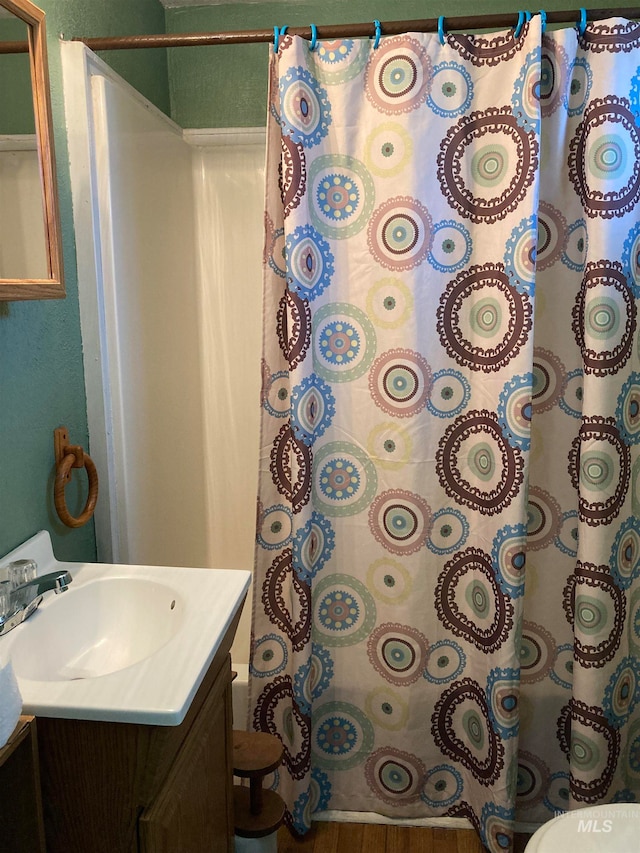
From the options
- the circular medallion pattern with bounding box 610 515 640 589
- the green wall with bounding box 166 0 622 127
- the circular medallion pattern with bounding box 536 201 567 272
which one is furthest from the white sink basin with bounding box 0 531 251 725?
the green wall with bounding box 166 0 622 127

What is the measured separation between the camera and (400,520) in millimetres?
1817

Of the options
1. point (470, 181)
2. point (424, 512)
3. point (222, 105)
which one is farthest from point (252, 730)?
point (222, 105)

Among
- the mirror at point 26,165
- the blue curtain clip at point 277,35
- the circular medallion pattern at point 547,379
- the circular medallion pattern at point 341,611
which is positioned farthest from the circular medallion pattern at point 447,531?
the blue curtain clip at point 277,35

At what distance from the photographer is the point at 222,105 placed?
2270 millimetres

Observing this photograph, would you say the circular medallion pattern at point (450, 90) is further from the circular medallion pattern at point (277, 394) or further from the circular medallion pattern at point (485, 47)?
the circular medallion pattern at point (277, 394)

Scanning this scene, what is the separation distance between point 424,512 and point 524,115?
3.22 feet

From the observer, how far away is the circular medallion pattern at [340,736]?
6.33 ft

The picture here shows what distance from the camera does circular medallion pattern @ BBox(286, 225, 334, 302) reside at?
165cm

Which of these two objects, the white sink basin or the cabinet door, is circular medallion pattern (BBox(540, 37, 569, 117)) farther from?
the cabinet door

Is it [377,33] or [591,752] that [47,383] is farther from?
[591,752]

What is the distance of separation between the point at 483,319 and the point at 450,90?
0.54m

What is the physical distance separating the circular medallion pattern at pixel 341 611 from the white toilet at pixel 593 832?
2.39 feet

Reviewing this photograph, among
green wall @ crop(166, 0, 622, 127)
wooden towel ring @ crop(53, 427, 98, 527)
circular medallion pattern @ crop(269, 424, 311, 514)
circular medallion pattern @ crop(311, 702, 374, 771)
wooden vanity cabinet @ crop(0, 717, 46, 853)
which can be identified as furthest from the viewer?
green wall @ crop(166, 0, 622, 127)

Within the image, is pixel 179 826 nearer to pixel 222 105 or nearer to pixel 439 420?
pixel 439 420
